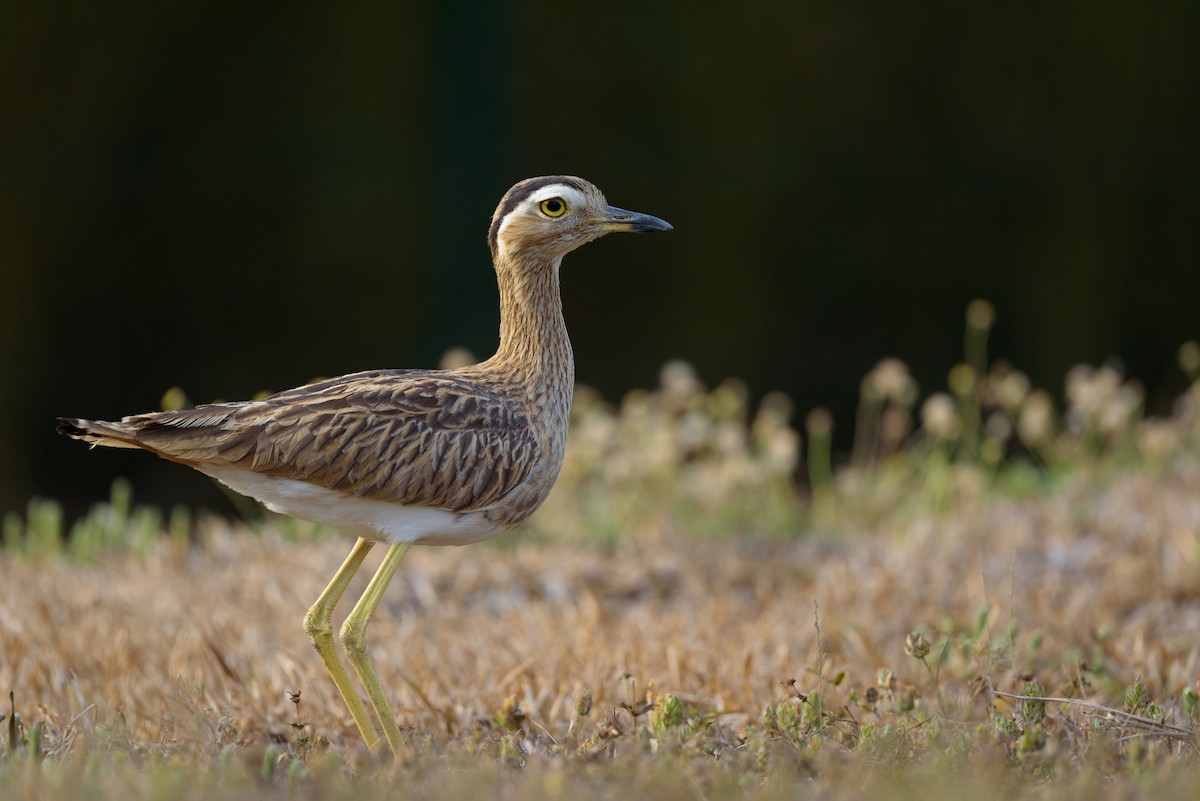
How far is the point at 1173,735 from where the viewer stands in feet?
11.9

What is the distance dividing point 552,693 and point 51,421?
5.16m

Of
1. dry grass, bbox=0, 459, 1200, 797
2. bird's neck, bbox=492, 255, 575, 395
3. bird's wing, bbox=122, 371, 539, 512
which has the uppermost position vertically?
bird's neck, bbox=492, 255, 575, 395

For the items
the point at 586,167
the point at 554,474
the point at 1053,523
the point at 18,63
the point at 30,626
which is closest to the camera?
the point at 554,474

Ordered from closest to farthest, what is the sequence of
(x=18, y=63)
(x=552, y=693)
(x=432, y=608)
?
1. (x=552, y=693)
2. (x=432, y=608)
3. (x=18, y=63)

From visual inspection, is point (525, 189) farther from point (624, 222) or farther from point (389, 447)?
point (389, 447)

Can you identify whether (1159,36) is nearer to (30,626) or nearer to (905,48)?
(905,48)

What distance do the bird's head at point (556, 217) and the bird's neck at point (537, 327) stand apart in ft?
0.20

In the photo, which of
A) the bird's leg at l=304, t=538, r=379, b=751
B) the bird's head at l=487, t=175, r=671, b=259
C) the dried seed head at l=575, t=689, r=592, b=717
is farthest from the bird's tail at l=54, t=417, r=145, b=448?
the dried seed head at l=575, t=689, r=592, b=717

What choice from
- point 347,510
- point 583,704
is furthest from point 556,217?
point 583,704

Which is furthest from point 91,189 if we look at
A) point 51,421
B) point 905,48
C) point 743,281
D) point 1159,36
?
point 1159,36

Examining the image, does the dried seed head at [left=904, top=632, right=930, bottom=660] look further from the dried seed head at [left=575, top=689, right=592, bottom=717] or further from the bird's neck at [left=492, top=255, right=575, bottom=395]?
the bird's neck at [left=492, top=255, right=575, bottom=395]

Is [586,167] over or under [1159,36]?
under

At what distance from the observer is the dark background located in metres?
8.66

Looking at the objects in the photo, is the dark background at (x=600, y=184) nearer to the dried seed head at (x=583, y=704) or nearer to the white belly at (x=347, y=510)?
the white belly at (x=347, y=510)
